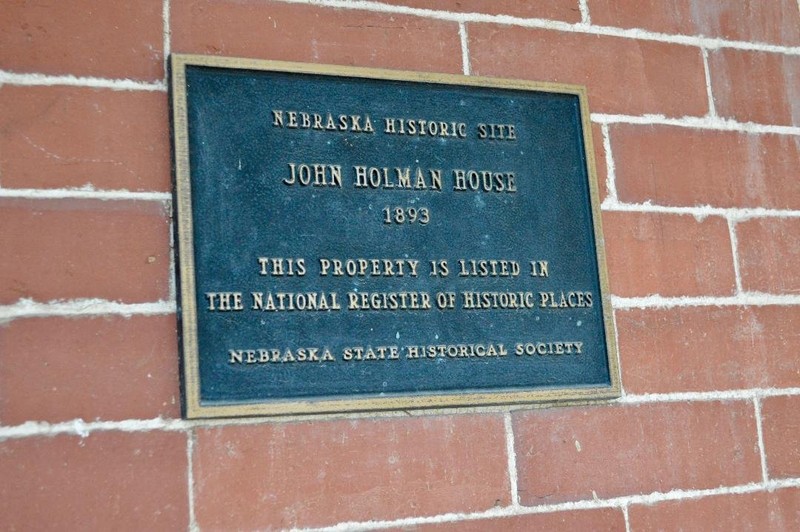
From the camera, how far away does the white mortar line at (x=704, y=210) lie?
2.75 m

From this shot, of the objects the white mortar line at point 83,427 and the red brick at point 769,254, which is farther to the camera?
the red brick at point 769,254

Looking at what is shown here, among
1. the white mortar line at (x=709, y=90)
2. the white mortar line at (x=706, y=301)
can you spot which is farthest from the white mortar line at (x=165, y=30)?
the white mortar line at (x=709, y=90)

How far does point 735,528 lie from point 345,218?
4.36ft

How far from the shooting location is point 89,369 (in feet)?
6.99

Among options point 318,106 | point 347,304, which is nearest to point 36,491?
point 347,304

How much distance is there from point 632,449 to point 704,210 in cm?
73

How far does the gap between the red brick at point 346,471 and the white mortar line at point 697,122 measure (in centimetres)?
94

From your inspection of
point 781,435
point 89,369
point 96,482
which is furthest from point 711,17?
point 96,482

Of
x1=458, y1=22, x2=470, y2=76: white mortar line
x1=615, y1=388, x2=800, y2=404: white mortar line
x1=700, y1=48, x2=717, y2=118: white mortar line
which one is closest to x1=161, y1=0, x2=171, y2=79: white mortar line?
x1=458, y1=22, x2=470, y2=76: white mortar line

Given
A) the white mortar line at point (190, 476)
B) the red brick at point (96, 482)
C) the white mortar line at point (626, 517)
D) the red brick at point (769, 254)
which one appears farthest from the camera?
the red brick at point (769, 254)

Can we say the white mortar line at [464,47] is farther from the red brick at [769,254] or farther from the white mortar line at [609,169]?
the red brick at [769,254]

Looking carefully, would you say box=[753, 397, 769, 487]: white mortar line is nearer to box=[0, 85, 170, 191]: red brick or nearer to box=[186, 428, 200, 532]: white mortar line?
box=[186, 428, 200, 532]: white mortar line

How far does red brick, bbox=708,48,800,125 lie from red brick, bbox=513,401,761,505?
2.89 ft

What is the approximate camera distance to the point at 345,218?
2422 mm
